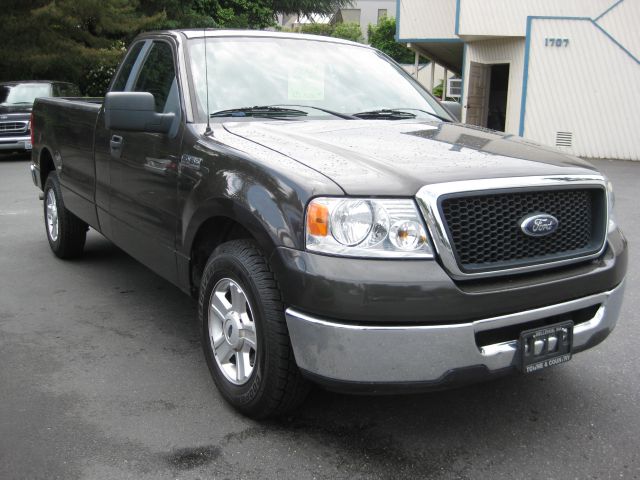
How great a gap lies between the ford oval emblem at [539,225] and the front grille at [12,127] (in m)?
14.6

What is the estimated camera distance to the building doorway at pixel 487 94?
2030 cm

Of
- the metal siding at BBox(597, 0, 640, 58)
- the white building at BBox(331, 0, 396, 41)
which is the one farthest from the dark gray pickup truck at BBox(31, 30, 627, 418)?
the white building at BBox(331, 0, 396, 41)

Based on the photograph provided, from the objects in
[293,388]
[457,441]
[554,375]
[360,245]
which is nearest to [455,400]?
[457,441]

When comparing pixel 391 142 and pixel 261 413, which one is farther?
pixel 391 142

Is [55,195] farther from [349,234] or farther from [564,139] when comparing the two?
[564,139]

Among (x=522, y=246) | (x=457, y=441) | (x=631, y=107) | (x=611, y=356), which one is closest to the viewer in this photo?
(x=522, y=246)

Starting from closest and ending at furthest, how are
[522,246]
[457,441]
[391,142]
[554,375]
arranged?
[522,246]
[457,441]
[391,142]
[554,375]

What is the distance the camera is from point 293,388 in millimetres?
3066

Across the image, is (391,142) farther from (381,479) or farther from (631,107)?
(631,107)

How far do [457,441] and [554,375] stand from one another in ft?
3.29

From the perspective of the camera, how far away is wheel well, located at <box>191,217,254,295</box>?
11.4 feet

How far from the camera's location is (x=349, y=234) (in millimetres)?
2760

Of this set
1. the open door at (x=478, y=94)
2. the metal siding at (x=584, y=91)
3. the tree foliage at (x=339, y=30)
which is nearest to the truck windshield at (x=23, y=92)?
the open door at (x=478, y=94)

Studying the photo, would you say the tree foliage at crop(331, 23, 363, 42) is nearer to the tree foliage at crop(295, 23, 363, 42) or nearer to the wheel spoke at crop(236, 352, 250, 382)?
the tree foliage at crop(295, 23, 363, 42)
